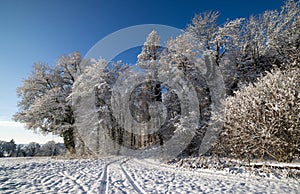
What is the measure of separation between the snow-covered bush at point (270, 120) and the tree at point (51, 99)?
13.4 m

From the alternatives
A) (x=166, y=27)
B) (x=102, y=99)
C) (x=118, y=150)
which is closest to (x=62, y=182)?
(x=102, y=99)

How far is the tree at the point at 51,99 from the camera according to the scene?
14.6 metres

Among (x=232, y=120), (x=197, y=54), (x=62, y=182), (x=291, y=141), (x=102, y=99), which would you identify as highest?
(x=197, y=54)

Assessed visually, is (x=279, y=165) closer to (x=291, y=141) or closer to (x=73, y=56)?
(x=291, y=141)

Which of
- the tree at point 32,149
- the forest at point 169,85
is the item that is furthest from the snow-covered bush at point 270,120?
the tree at point 32,149

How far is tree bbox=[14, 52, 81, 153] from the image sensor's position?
14570 millimetres

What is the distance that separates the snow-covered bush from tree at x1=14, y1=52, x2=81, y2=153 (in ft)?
43.8

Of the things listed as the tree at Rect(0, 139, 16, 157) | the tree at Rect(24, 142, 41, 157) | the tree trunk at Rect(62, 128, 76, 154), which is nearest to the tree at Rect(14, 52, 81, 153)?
the tree trunk at Rect(62, 128, 76, 154)

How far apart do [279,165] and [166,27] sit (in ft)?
45.9

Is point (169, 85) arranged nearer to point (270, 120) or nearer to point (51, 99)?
point (270, 120)

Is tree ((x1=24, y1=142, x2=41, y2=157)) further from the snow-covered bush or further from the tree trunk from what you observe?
the snow-covered bush

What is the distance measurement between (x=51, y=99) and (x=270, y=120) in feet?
52.4

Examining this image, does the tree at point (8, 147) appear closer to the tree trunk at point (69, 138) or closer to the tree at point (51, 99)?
the tree at point (51, 99)

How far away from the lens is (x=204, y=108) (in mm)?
11930
